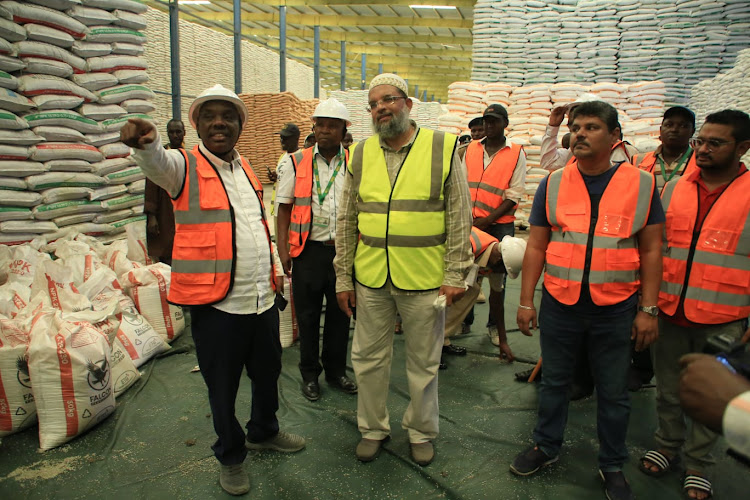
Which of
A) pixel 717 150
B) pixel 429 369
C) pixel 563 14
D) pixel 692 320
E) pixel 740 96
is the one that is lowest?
pixel 429 369

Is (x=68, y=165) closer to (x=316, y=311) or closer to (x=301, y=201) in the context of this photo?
(x=301, y=201)

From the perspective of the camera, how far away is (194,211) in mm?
1927

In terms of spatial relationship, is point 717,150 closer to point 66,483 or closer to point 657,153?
point 657,153

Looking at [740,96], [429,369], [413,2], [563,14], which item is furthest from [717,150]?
[413,2]

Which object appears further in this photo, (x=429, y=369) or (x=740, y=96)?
(x=740, y=96)

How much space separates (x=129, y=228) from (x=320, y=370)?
9.04ft

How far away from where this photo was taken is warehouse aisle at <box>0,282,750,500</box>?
2.18 metres

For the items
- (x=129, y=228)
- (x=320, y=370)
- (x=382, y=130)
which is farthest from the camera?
(x=129, y=228)

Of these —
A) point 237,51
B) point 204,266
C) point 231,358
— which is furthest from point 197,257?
point 237,51

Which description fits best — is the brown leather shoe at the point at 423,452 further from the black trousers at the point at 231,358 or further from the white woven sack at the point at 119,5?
the white woven sack at the point at 119,5

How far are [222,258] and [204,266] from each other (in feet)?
0.26

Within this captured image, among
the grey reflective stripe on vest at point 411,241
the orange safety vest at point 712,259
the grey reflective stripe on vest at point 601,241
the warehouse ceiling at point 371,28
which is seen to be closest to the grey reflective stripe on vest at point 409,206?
the grey reflective stripe on vest at point 411,241

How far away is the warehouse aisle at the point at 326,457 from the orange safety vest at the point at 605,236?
97 centimetres

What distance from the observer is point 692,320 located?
7.06 feet
